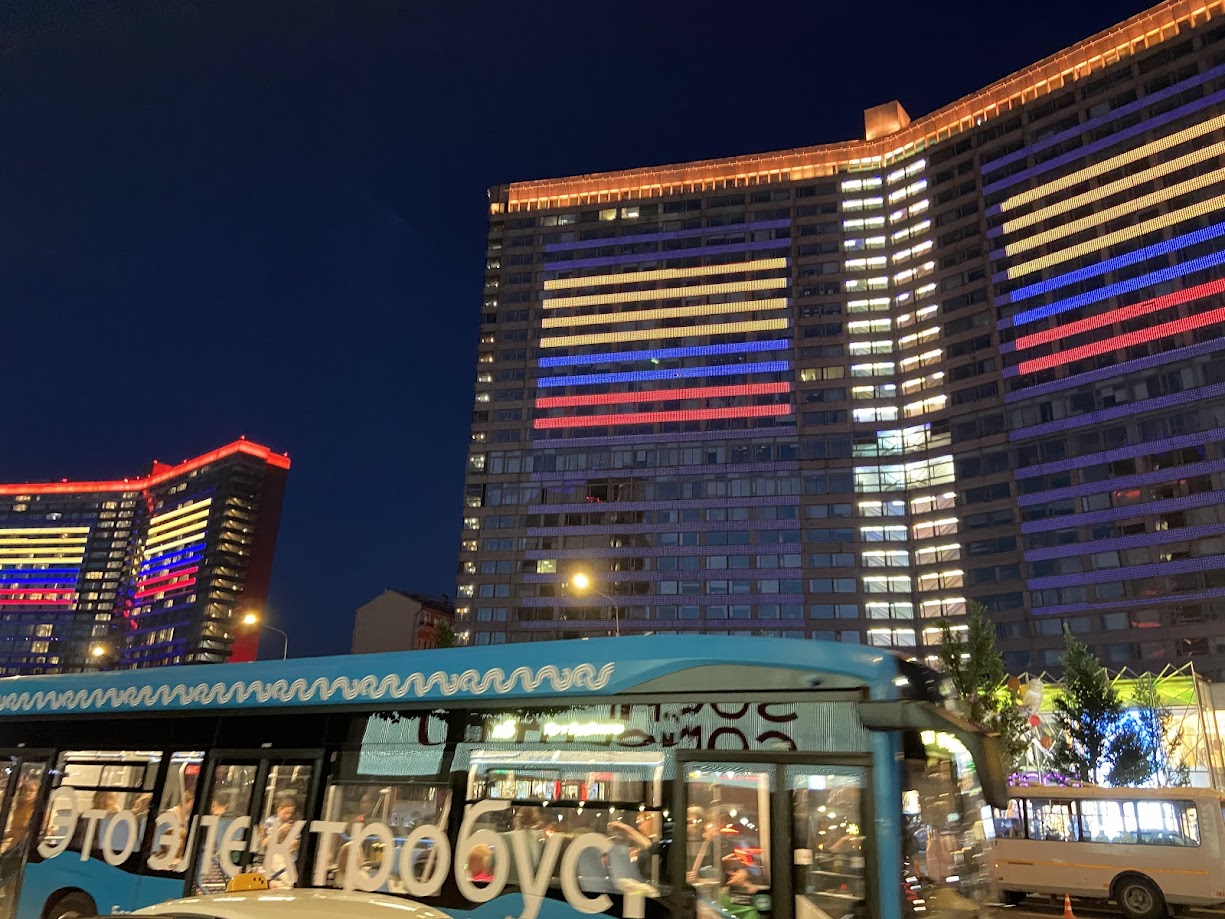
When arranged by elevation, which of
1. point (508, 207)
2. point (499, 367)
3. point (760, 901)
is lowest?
point (760, 901)

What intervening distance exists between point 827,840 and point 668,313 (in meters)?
101

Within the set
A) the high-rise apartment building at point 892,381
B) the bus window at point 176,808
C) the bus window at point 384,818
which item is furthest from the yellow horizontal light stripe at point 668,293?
the bus window at point 384,818

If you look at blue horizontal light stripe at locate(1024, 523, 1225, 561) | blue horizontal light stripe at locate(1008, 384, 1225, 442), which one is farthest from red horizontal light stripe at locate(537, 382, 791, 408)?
blue horizontal light stripe at locate(1024, 523, 1225, 561)

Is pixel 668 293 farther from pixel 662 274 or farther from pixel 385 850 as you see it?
pixel 385 850

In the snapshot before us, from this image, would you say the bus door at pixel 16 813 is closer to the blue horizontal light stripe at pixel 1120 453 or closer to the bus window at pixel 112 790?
the bus window at pixel 112 790

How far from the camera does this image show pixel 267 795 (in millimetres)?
8852

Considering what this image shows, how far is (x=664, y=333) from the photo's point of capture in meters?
104

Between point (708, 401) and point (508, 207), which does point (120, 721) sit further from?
point (508, 207)

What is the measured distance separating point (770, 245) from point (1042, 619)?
2133 inches

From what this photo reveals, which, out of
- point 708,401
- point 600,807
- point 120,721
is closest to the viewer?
point 600,807

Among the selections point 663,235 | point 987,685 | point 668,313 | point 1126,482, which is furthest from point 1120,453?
point 663,235

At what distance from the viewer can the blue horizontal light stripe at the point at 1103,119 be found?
83.5m

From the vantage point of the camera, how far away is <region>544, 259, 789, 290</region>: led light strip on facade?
10362cm

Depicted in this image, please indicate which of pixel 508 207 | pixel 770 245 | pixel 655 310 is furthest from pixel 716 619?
pixel 508 207
